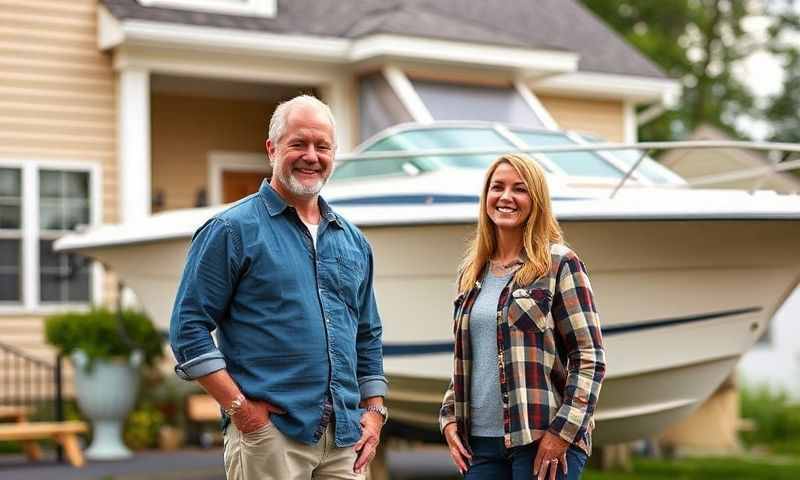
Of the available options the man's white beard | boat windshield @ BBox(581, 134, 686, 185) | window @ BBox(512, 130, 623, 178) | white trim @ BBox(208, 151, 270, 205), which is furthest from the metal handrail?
the man's white beard

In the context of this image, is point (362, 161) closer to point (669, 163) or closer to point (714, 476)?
point (669, 163)

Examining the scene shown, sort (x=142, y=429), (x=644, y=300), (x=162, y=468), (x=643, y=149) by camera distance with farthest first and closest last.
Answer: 1. (x=142, y=429)
2. (x=162, y=468)
3. (x=644, y=300)
4. (x=643, y=149)

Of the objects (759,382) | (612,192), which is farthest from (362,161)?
(759,382)

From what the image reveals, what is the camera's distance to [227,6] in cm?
1337

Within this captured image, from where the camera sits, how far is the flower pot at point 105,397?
37.1 feet

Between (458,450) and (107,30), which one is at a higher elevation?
(107,30)

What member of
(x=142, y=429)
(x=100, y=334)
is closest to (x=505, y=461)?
(x=100, y=334)

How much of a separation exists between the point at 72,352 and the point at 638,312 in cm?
574

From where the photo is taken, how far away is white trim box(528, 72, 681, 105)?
15305mm

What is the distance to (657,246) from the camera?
7539 millimetres

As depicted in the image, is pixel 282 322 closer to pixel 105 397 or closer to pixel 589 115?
pixel 105 397

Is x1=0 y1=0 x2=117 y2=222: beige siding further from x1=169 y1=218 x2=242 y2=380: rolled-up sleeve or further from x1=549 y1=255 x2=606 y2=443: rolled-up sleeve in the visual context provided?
x1=549 y1=255 x2=606 y2=443: rolled-up sleeve

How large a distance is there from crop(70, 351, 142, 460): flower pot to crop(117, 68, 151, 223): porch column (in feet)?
5.68

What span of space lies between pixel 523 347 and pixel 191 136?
35.9ft
